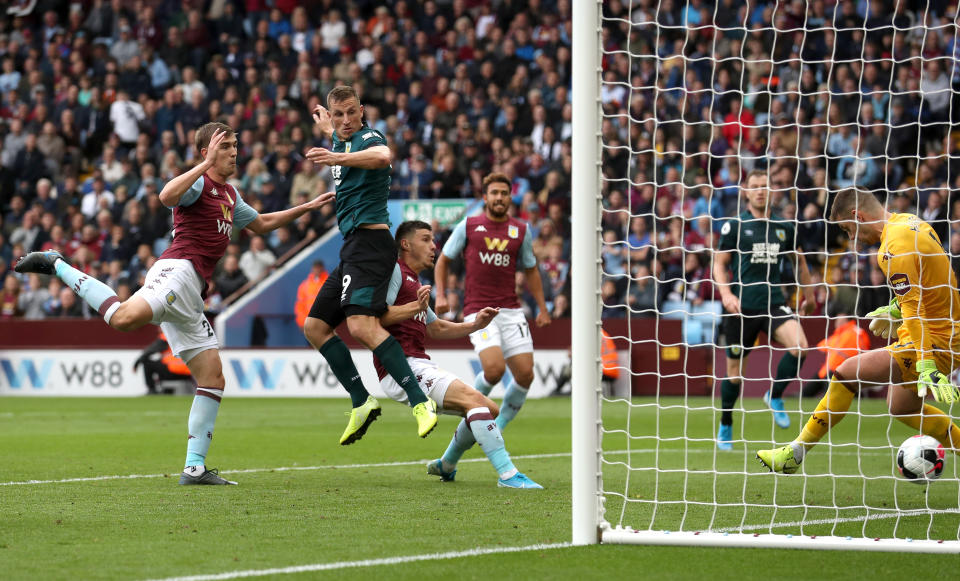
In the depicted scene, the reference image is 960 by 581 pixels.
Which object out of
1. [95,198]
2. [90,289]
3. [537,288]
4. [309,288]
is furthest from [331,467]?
[95,198]

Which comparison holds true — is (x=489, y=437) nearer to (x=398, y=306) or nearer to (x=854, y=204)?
(x=398, y=306)

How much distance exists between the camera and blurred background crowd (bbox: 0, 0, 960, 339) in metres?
17.9

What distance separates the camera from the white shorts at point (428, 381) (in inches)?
306

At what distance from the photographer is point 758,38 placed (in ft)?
64.8

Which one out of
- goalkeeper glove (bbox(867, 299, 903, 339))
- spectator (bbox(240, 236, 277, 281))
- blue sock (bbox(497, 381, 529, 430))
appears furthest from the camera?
spectator (bbox(240, 236, 277, 281))

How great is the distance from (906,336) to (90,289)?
4967 mm

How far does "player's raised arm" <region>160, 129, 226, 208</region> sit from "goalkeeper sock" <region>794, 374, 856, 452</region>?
3900 mm

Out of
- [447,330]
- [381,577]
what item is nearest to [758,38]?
[447,330]

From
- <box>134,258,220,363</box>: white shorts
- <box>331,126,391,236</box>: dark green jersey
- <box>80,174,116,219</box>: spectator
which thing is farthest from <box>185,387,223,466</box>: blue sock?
<box>80,174,116,219</box>: spectator

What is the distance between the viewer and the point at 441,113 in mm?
22188

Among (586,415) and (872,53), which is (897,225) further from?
(872,53)

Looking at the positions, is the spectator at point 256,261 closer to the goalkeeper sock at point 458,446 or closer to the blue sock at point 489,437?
the goalkeeper sock at point 458,446

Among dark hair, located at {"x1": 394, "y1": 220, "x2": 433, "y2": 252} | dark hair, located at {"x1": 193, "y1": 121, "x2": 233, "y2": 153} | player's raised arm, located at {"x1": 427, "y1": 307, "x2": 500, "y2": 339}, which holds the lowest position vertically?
player's raised arm, located at {"x1": 427, "y1": 307, "x2": 500, "y2": 339}

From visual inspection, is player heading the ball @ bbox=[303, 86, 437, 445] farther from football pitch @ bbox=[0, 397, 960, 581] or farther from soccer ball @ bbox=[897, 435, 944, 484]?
soccer ball @ bbox=[897, 435, 944, 484]
